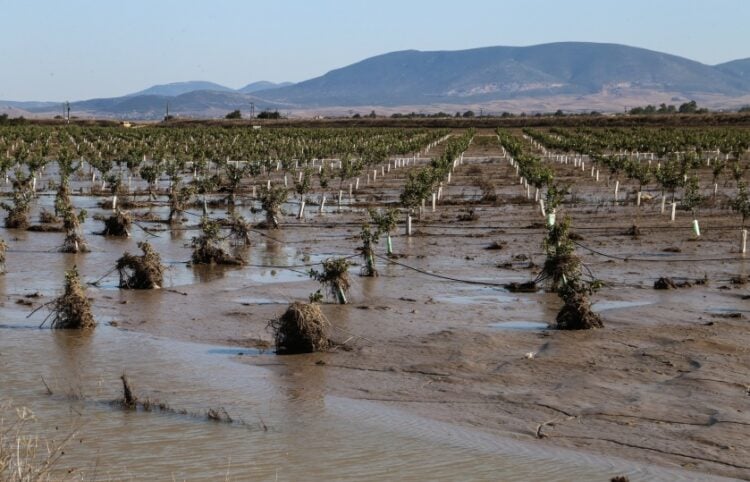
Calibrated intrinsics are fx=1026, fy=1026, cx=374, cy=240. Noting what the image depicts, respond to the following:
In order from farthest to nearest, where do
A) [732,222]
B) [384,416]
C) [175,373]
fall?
[732,222]
[175,373]
[384,416]

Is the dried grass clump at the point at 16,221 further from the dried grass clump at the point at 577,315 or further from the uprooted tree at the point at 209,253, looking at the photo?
the dried grass clump at the point at 577,315

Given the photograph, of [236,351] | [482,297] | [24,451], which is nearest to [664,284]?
[482,297]

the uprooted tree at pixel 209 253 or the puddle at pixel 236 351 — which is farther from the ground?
the uprooted tree at pixel 209 253

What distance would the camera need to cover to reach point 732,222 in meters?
25.4

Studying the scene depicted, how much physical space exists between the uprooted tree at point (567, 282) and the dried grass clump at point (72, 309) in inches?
251

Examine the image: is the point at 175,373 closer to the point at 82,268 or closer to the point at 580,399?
the point at 580,399

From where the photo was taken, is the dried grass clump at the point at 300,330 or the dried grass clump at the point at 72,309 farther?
the dried grass clump at the point at 72,309

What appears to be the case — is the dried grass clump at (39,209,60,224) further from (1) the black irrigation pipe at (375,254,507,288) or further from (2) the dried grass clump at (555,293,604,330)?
(2) the dried grass clump at (555,293,604,330)

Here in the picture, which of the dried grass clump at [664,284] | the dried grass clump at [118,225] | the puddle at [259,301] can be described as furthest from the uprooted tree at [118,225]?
the dried grass clump at [664,284]

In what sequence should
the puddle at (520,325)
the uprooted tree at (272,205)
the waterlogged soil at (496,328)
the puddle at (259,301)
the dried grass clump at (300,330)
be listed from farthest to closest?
the uprooted tree at (272,205), the puddle at (259,301), the puddle at (520,325), the dried grass clump at (300,330), the waterlogged soil at (496,328)

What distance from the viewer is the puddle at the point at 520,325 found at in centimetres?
1385

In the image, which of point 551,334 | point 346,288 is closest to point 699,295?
point 551,334

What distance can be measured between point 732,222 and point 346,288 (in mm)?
13351

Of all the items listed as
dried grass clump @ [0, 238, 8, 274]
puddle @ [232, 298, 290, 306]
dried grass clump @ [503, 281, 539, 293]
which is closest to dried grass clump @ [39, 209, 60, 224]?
dried grass clump @ [0, 238, 8, 274]
